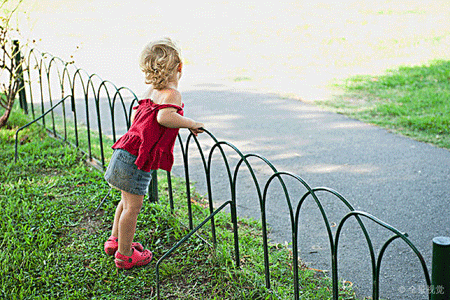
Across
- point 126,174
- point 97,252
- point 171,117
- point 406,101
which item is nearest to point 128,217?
point 126,174

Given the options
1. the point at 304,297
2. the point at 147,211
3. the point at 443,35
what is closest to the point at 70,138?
the point at 147,211

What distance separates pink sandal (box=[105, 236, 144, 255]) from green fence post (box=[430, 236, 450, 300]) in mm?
1893

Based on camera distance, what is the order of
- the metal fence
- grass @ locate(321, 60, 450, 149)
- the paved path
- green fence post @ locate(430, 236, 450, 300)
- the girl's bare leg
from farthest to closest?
grass @ locate(321, 60, 450, 149), the paved path, the girl's bare leg, the metal fence, green fence post @ locate(430, 236, 450, 300)

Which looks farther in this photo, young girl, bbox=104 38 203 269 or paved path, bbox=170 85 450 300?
paved path, bbox=170 85 450 300

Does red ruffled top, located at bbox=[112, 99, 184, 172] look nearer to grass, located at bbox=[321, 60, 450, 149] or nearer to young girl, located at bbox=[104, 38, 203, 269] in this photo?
young girl, located at bbox=[104, 38, 203, 269]

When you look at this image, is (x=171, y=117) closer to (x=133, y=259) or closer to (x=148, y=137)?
(x=148, y=137)

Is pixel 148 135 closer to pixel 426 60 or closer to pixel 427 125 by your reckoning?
pixel 427 125

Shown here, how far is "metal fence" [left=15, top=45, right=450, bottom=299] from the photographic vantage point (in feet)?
6.07

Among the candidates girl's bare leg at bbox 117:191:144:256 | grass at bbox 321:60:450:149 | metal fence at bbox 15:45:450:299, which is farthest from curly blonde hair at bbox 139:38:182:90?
grass at bbox 321:60:450:149

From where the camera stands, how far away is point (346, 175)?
4.61 m

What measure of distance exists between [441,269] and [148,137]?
1668 millimetres

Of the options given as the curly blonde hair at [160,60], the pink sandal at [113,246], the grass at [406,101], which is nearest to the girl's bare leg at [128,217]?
the pink sandal at [113,246]

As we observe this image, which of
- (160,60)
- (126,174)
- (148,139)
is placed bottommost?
(126,174)

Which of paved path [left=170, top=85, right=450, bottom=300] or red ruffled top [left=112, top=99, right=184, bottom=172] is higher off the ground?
red ruffled top [left=112, top=99, right=184, bottom=172]
